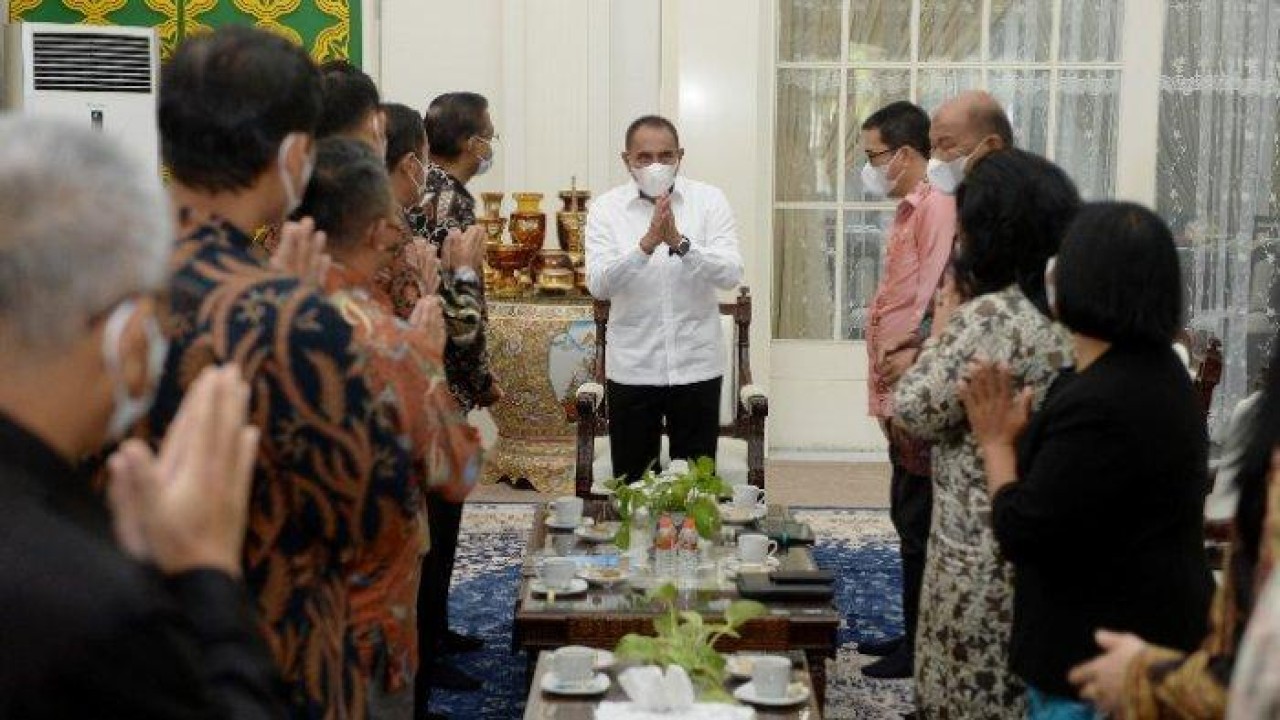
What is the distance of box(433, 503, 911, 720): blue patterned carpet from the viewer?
4199 mm

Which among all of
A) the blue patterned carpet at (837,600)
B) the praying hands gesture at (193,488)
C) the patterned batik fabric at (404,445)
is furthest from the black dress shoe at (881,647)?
the praying hands gesture at (193,488)

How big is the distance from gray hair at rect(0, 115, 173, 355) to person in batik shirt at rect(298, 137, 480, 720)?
529 mm

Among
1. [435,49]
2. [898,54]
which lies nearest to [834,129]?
[898,54]

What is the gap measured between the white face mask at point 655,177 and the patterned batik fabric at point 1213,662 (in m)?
3.27

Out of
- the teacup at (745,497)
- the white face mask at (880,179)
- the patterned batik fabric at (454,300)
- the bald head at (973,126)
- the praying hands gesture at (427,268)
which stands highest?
the bald head at (973,126)

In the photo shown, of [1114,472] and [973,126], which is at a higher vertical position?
[973,126]

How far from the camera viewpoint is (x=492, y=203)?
6.64 m

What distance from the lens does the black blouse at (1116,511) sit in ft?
7.40

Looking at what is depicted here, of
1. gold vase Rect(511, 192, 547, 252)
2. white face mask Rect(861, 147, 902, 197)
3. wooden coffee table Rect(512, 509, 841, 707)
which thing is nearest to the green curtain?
gold vase Rect(511, 192, 547, 252)

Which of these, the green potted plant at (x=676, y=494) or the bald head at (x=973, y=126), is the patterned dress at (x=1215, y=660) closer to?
the green potted plant at (x=676, y=494)

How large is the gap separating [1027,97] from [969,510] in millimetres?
4543

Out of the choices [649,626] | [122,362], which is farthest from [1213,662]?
[649,626]

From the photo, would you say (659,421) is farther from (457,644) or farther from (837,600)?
(457,644)

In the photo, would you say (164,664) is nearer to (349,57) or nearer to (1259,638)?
(1259,638)
